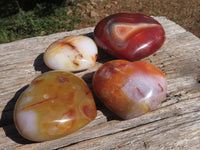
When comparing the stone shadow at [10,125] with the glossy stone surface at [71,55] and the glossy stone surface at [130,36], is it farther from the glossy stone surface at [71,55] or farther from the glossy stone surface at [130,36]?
the glossy stone surface at [130,36]

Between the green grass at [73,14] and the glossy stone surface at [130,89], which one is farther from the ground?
the glossy stone surface at [130,89]

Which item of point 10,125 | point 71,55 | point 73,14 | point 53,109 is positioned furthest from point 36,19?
point 53,109

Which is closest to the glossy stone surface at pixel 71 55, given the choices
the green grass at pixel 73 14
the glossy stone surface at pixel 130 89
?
the glossy stone surface at pixel 130 89

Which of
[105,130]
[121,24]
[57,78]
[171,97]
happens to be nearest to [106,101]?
[105,130]

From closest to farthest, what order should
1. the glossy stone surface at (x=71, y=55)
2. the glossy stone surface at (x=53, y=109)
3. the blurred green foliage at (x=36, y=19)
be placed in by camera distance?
the glossy stone surface at (x=53, y=109), the glossy stone surface at (x=71, y=55), the blurred green foliage at (x=36, y=19)

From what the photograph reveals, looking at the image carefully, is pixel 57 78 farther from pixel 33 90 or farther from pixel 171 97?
pixel 171 97

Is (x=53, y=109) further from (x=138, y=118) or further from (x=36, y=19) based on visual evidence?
(x=36, y=19)

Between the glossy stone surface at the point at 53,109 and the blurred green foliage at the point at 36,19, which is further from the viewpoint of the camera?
the blurred green foliage at the point at 36,19
